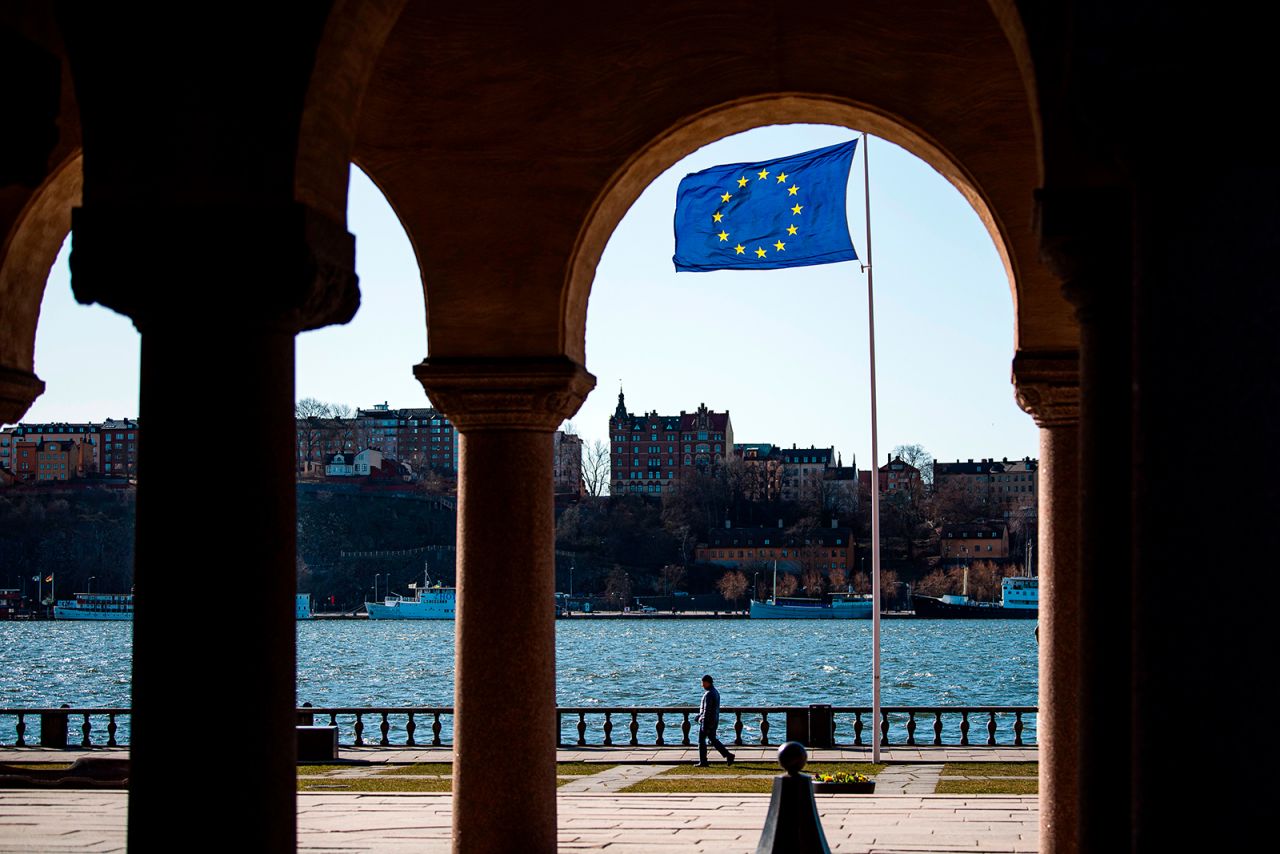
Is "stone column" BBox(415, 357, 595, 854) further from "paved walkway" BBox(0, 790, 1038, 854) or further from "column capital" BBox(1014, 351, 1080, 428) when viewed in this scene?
"column capital" BBox(1014, 351, 1080, 428)

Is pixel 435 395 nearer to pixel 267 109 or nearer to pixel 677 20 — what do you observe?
pixel 677 20

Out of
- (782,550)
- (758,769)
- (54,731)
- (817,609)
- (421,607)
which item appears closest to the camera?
(758,769)

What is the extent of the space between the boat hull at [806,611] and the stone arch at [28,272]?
507 feet

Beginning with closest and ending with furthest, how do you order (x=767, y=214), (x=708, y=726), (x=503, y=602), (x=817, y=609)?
(x=503, y=602) < (x=767, y=214) < (x=708, y=726) < (x=817, y=609)

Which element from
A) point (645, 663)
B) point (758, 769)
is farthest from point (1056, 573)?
point (645, 663)

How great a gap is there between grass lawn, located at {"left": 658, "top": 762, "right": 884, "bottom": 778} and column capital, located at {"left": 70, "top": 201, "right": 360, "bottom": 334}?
15515mm

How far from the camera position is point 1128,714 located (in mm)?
5688

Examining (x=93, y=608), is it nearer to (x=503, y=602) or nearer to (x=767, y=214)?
(x=767, y=214)

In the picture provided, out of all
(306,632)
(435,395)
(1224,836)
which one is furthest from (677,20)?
(306,632)

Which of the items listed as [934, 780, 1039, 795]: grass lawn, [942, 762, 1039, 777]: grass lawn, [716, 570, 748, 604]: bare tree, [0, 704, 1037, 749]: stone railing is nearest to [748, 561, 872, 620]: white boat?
[716, 570, 748, 604]: bare tree

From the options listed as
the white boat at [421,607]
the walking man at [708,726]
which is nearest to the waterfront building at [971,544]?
the white boat at [421,607]

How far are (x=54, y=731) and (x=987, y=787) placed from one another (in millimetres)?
15188

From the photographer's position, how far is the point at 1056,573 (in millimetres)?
9789

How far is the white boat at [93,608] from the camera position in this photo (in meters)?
172
